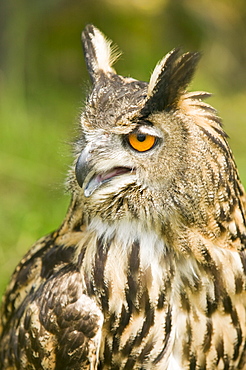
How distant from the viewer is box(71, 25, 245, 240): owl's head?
2262mm

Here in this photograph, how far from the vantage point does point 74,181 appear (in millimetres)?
2471

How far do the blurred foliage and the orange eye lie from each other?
A: 8.91ft

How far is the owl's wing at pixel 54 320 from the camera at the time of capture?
2.46 metres

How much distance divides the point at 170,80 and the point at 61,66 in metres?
5.25

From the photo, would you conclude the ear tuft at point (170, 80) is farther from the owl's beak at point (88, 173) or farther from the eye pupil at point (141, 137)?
the owl's beak at point (88, 173)

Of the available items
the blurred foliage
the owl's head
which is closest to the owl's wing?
the owl's head

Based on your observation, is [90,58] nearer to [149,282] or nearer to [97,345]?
[149,282]

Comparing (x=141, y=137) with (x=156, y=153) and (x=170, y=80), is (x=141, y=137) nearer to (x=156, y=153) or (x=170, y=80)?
(x=156, y=153)

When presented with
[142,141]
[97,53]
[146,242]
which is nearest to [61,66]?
[97,53]

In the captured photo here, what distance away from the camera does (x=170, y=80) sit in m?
2.29

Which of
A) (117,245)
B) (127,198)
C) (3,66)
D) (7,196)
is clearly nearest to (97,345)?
(117,245)

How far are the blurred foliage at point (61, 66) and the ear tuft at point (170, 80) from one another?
2750 mm

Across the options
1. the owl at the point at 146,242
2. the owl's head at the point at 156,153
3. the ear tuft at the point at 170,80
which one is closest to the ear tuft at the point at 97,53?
the owl at the point at 146,242

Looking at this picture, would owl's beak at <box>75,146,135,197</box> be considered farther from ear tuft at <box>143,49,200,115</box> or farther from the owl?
ear tuft at <box>143,49,200,115</box>
